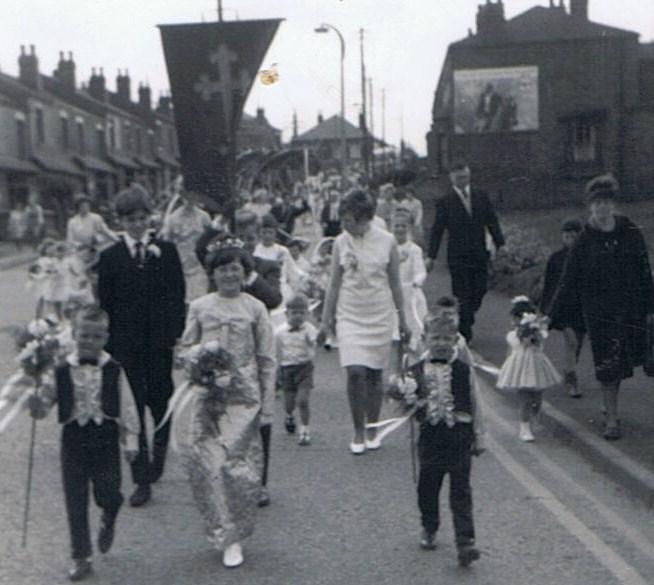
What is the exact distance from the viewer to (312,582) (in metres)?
5.97

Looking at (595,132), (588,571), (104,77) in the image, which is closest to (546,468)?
(588,571)

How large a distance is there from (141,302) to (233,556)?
1.91 meters

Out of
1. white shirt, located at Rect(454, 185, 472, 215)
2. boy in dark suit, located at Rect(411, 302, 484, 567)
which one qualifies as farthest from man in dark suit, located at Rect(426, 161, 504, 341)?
boy in dark suit, located at Rect(411, 302, 484, 567)

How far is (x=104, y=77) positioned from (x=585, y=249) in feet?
238

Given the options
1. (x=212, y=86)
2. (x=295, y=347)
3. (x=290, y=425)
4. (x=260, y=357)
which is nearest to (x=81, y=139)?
(x=212, y=86)

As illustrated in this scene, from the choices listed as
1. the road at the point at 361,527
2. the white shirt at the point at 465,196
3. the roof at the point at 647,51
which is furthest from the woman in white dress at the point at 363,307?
the roof at the point at 647,51

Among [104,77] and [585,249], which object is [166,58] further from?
[104,77]

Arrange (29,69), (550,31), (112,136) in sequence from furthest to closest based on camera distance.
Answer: (112,136) → (29,69) → (550,31)

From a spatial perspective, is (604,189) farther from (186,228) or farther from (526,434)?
(186,228)

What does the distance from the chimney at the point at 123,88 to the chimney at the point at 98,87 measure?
8.96 metres

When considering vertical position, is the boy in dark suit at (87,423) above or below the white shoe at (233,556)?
above

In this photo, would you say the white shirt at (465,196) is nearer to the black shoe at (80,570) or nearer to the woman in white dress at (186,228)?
the woman in white dress at (186,228)

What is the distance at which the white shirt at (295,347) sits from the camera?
379 inches

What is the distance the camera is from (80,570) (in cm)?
605
